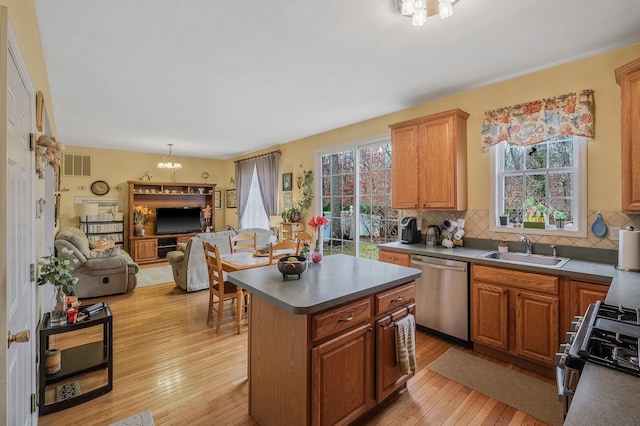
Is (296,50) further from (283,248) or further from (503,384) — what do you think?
(503,384)

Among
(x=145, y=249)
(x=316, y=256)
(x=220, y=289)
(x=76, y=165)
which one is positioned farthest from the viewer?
(x=145, y=249)

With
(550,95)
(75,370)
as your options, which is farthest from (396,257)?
(75,370)

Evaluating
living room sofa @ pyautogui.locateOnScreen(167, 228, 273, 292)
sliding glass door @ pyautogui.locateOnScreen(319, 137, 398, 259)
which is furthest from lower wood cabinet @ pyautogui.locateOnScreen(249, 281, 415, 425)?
living room sofa @ pyautogui.locateOnScreen(167, 228, 273, 292)

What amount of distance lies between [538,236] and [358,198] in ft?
7.79

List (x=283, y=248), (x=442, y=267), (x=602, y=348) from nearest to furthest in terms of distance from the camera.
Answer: (x=602, y=348), (x=442, y=267), (x=283, y=248)

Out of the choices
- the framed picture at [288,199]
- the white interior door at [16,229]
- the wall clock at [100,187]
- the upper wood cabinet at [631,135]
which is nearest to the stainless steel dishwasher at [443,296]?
the upper wood cabinet at [631,135]

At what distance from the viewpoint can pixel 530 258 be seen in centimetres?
287

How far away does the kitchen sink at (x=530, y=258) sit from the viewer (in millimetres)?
2636

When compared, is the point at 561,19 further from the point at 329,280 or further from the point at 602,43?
the point at 329,280

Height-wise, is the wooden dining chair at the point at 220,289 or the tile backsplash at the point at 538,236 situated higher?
the tile backsplash at the point at 538,236

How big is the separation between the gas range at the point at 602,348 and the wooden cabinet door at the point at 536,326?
1.11 m

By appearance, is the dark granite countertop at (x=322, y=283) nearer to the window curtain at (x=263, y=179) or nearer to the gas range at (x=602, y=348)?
the gas range at (x=602, y=348)

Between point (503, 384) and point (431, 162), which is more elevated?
point (431, 162)

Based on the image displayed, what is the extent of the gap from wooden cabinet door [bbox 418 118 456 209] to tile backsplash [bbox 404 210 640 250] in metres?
0.31
